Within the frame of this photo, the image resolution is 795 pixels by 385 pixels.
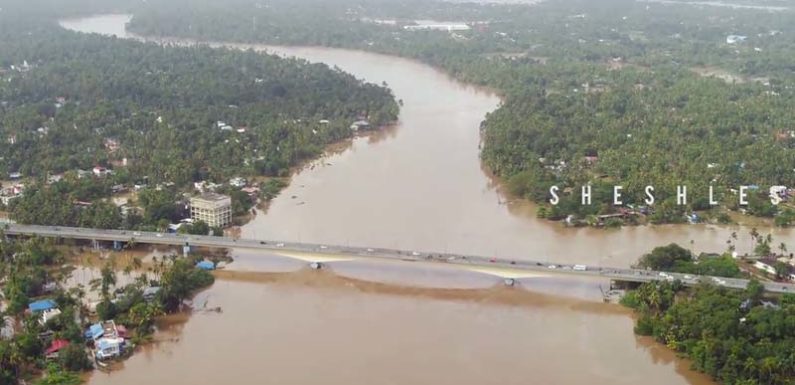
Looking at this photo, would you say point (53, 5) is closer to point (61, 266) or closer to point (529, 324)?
point (61, 266)

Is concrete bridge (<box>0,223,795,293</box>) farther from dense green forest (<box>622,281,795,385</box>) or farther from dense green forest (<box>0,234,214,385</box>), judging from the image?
dense green forest (<box>0,234,214,385</box>)

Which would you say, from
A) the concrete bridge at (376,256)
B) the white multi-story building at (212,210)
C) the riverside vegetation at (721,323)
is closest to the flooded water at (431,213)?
the white multi-story building at (212,210)

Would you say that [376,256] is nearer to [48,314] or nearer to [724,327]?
[48,314]

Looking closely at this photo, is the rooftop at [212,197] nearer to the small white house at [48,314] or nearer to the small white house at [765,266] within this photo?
the small white house at [48,314]

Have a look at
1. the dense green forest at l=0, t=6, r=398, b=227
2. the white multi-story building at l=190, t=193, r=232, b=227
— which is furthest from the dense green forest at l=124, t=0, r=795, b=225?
the white multi-story building at l=190, t=193, r=232, b=227

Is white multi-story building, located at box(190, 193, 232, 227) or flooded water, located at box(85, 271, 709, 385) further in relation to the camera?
white multi-story building, located at box(190, 193, 232, 227)

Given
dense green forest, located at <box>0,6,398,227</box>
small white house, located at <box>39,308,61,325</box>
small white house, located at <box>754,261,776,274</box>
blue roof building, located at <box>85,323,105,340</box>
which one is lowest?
blue roof building, located at <box>85,323,105,340</box>

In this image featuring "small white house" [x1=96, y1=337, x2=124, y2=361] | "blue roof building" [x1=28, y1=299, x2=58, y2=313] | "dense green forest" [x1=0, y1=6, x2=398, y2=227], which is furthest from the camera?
"dense green forest" [x1=0, y1=6, x2=398, y2=227]

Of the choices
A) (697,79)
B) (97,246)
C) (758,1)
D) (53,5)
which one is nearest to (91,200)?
(97,246)
